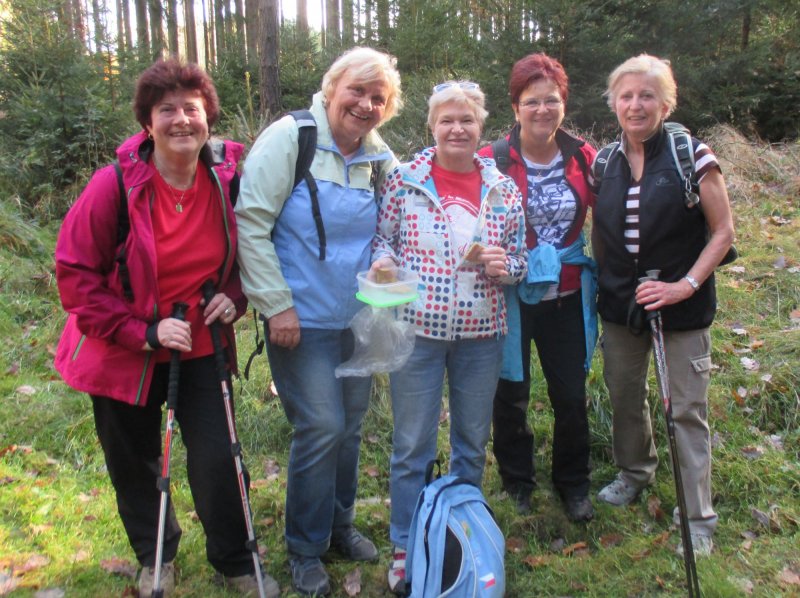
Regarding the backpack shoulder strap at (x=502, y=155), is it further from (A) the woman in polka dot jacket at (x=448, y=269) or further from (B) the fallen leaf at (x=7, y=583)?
(B) the fallen leaf at (x=7, y=583)

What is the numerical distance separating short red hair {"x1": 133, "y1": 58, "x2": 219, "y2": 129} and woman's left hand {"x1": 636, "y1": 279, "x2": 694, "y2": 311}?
2.16 meters

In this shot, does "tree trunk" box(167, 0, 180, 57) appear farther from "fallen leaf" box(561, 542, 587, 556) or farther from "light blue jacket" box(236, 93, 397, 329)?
"fallen leaf" box(561, 542, 587, 556)

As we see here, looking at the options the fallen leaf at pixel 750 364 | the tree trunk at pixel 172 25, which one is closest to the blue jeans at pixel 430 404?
the fallen leaf at pixel 750 364

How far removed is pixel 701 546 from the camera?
11.1ft

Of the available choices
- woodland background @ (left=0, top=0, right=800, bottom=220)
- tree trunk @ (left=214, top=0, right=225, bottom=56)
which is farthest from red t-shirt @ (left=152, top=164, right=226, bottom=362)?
tree trunk @ (left=214, top=0, right=225, bottom=56)

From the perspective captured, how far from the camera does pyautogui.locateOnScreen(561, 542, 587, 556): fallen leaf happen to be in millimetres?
3650

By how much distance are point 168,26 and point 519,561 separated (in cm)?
2146

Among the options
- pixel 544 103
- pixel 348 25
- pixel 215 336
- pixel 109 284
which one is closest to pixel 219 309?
pixel 215 336

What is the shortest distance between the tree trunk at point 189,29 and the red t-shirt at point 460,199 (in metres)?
21.3

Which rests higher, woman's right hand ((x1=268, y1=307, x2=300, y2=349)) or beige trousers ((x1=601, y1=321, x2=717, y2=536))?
woman's right hand ((x1=268, y1=307, x2=300, y2=349))

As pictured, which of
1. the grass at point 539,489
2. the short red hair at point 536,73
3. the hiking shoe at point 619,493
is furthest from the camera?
the hiking shoe at point 619,493

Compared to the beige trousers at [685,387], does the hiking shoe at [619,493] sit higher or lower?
lower

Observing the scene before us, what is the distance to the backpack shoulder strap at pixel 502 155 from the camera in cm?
355

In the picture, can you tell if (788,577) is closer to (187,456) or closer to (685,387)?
(685,387)
